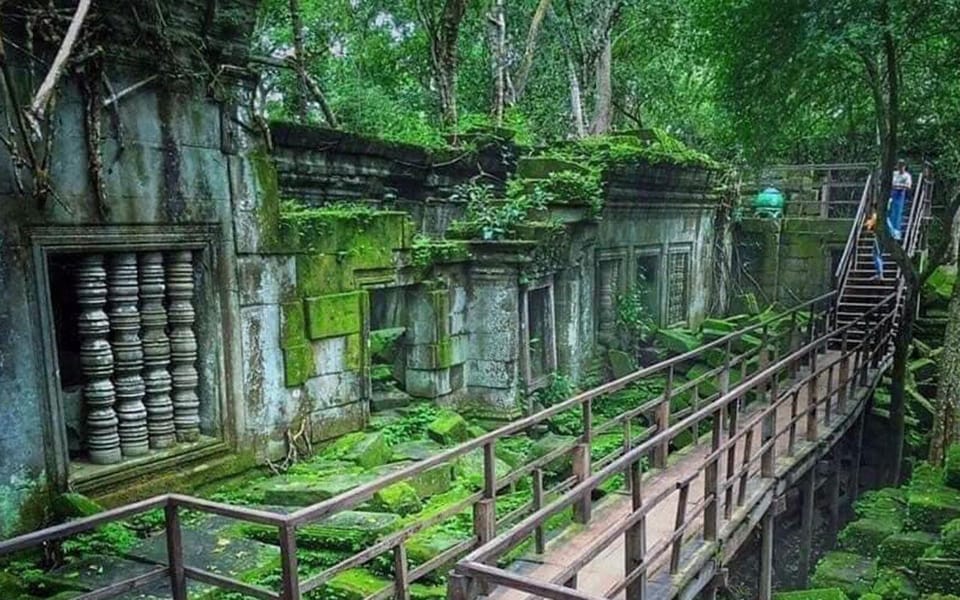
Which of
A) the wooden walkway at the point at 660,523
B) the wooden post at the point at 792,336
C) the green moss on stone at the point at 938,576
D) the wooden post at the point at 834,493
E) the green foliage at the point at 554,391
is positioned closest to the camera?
the wooden walkway at the point at 660,523

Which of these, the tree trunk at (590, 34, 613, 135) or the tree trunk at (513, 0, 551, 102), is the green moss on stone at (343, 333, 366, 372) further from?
the tree trunk at (513, 0, 551, 102)

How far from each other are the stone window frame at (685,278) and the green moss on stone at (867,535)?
6398 mm

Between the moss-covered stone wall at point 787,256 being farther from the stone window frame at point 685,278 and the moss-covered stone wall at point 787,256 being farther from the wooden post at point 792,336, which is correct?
the wooden post at point 792,336

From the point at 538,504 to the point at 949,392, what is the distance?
20.4 ft

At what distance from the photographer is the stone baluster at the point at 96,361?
5836mm

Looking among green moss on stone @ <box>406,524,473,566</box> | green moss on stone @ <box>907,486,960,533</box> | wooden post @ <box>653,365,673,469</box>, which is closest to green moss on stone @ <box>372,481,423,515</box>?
green moss on stone @ <box>406,524,473,566</box>

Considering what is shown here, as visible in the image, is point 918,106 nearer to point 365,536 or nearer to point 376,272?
point 376,272

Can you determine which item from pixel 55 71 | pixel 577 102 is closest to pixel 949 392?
pixel 55 71

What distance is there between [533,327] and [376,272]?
3321 mm

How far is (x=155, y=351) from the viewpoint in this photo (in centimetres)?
629

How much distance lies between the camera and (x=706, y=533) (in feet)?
18.8

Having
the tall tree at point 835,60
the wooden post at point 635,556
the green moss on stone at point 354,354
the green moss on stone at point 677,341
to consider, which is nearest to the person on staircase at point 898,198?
the tall tree at point 835,60

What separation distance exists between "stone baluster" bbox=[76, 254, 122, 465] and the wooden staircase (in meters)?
11.3

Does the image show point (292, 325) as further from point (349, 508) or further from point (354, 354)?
point (349, 508)
